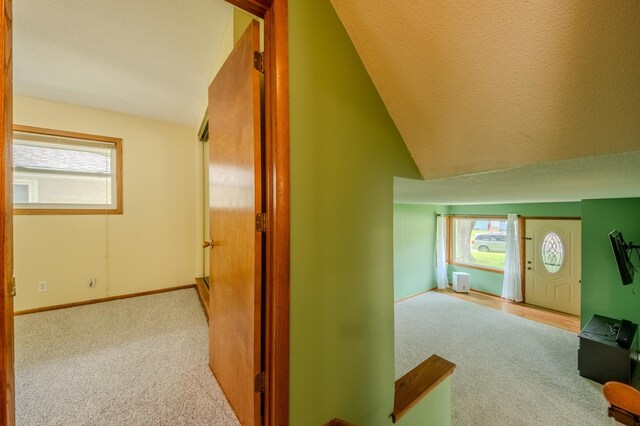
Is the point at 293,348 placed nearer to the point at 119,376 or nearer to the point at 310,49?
the point at 310,49

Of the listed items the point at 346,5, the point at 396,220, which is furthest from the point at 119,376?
the point at 396,220

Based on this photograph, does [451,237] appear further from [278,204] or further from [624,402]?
[278,204]

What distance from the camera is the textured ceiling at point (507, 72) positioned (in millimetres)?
639

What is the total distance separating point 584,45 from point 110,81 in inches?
137

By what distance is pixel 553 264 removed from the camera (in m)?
4.66

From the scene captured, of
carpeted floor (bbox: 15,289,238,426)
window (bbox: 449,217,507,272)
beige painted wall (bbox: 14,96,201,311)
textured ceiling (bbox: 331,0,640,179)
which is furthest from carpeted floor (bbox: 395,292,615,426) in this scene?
beige painted wall (bbox: 14,96,201,311)

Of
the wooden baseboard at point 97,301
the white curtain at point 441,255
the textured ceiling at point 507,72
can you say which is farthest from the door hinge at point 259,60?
the white curtain at point 441,255

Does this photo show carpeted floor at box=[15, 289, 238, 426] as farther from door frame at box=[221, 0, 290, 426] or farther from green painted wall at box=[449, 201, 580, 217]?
green painted wall at box=[449, 201, 580, 217]

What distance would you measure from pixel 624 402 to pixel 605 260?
220 centimetres

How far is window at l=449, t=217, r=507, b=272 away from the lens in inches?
216

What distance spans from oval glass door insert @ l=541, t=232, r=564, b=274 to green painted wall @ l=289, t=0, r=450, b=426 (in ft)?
17.8

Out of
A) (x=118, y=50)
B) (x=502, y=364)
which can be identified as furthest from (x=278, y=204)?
(x=502, y=364)

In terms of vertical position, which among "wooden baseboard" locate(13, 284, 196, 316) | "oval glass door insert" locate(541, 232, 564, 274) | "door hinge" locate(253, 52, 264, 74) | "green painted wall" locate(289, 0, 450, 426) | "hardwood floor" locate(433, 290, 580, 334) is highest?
"door hinge" locate(253, 52, 264, 74)

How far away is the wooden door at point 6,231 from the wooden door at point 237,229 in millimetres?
624
